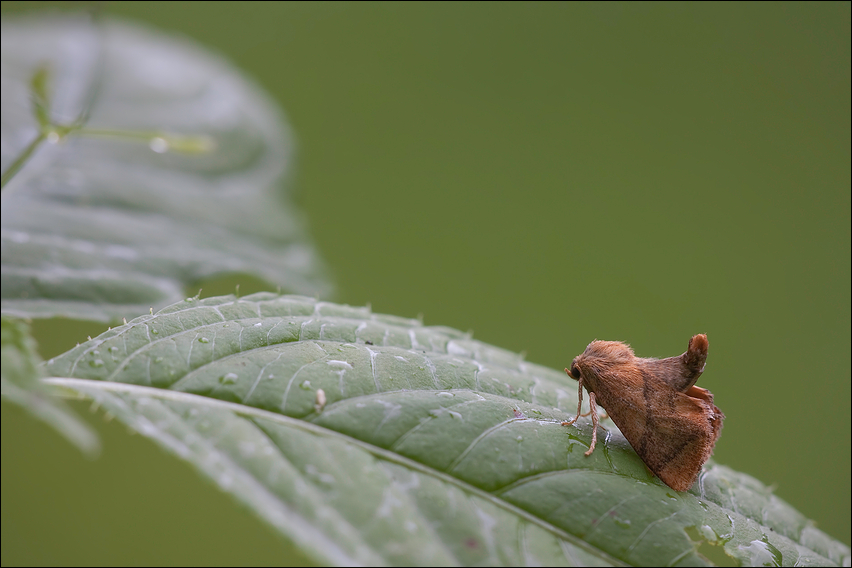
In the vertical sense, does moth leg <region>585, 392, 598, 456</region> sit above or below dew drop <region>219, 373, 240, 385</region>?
below

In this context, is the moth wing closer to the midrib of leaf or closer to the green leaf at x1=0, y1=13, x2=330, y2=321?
the midrib of leaf

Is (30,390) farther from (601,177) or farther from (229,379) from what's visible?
(601,177)

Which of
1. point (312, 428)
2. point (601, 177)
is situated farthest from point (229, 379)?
point (601, 177)

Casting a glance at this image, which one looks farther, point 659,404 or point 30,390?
point 659,404

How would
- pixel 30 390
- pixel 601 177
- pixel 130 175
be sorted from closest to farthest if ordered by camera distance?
pixel 30 390 < pixel 130 175 < pixel 601 177

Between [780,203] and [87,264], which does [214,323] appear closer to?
[87,264]

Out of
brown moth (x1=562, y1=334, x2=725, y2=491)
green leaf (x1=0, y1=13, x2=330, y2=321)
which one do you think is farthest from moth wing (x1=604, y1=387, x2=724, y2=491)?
green leaf (x1=0, y1=13, x2=330, y2=321)

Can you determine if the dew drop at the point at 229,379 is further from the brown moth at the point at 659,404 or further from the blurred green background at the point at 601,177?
the blurred green background at the point at 601,177

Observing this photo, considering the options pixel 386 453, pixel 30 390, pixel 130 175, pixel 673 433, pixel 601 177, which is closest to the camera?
pixel 30 390
